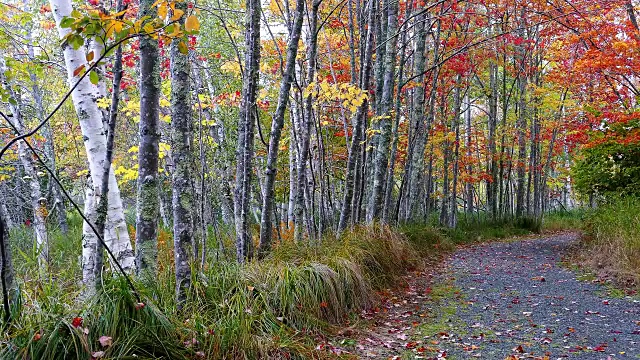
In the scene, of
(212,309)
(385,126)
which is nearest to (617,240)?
(385,126)

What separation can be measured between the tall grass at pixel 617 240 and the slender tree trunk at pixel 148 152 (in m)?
6.40

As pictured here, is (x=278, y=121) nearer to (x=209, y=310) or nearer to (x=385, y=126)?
(x=209, y=310)

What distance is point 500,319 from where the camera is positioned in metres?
5.16

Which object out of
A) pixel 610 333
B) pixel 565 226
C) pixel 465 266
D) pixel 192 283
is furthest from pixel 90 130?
pixel 565 226

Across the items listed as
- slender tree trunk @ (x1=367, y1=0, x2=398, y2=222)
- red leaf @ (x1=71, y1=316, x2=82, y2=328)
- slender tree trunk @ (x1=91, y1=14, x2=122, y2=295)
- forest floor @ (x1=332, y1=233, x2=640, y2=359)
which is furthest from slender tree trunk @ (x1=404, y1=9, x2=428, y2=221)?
red leaf @ (x1=71, y1=316, x2=82, y2=328)

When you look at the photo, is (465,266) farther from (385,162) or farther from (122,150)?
(122,150)

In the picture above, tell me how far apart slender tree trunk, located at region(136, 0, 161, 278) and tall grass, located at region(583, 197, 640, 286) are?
6.40 meters

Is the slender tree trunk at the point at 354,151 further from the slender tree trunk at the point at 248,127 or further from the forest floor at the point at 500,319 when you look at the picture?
the slender tree trunk at the point at 248,127

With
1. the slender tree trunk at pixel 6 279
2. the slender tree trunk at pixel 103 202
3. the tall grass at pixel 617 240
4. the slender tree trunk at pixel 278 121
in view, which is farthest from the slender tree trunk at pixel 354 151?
the slender tree trunk at pixel 6 279

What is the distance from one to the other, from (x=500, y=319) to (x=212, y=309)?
3.46 meters

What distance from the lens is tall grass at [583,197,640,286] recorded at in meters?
6.57

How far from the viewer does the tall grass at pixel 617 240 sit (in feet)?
21.6

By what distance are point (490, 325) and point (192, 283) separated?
3382 mm

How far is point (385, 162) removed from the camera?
813cm
